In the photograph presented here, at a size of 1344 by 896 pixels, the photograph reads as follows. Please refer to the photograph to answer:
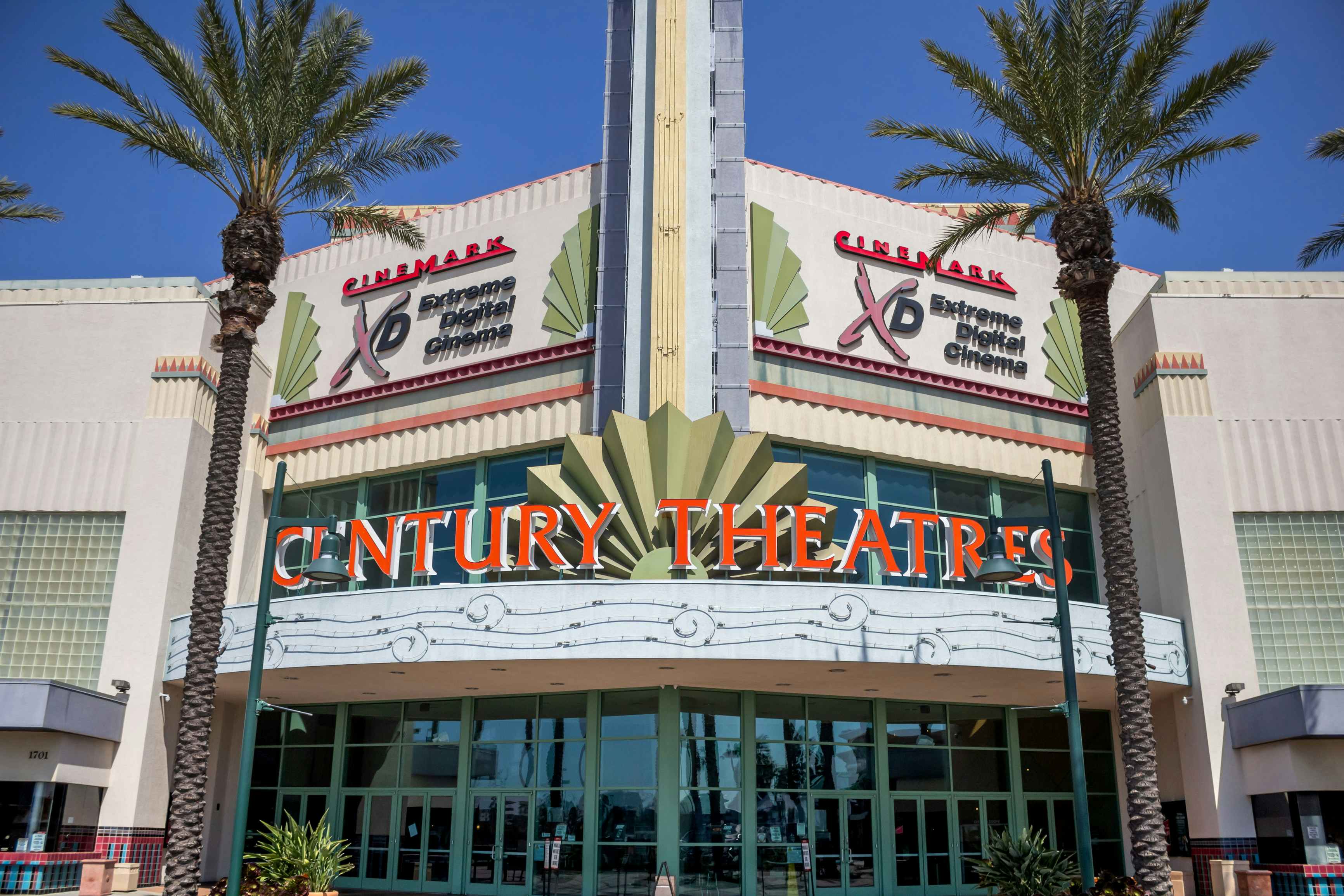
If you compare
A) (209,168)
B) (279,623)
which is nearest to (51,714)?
(279,623)

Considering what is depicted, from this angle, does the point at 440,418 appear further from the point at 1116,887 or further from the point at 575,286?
the point at 1116,887

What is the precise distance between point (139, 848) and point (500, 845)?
26.2 ft

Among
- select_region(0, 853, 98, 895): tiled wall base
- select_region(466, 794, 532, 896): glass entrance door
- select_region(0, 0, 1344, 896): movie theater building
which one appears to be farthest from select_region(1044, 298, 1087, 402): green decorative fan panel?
select_region(0, 853, 98, 895): tiled wall base

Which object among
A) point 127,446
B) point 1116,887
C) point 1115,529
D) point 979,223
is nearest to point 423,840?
point 127,446

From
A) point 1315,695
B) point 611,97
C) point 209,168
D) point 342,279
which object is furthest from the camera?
point 342,279

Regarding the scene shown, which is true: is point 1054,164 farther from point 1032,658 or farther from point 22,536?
point 22,536

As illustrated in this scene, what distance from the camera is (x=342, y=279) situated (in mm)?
33375

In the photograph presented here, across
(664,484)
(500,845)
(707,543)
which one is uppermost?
(664,484)

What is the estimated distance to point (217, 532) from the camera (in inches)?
786

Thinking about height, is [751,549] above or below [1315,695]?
above

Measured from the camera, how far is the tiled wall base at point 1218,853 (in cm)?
2473

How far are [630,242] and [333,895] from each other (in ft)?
52.8

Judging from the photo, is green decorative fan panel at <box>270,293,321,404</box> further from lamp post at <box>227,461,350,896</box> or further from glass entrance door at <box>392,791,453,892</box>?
lamp post at <box>227,461,350,896</box>

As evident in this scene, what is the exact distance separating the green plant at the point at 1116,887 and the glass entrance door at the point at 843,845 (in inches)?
282
